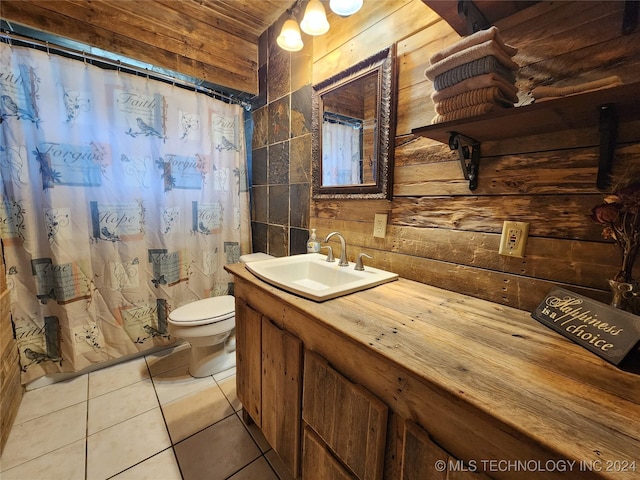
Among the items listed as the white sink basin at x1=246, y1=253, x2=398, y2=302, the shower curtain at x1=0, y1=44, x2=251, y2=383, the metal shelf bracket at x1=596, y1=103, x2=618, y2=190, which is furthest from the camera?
the shower curtain at x1=0, y1=44, x2=251, y2=383

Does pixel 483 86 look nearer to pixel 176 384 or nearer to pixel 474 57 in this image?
pixel 474 57

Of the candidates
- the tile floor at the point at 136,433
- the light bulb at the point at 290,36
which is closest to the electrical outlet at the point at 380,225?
the light bulb at the point at 290,36

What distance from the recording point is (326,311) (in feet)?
2.65

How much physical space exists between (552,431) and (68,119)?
2.35m

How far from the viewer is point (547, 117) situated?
2.30ft

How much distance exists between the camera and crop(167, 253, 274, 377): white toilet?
5.22ft

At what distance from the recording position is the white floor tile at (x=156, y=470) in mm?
1114

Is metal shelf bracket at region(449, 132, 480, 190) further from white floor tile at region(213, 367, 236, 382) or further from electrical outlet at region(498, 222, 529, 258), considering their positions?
white floor tile at region(213, 367, 236, 382)

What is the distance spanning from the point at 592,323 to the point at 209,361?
189 cm

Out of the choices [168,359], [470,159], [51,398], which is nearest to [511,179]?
[470,159]

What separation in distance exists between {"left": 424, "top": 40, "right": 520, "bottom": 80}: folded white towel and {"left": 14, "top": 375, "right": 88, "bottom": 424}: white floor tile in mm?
2361

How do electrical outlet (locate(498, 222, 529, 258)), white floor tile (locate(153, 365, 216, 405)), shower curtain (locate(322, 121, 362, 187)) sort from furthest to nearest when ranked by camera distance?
white floor tile (locate(153, 365, 216, 405))
shower curtain (locate(322, 121, 362, 187))
electrical outlet (locate(498, 222, 529, 258))

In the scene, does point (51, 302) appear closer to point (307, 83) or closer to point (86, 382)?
point (86, 382)

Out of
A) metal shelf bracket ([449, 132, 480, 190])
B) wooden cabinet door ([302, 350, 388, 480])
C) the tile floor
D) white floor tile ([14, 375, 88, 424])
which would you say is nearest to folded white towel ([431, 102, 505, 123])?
metal shelf bracket ([449, 132, 480, 190])
